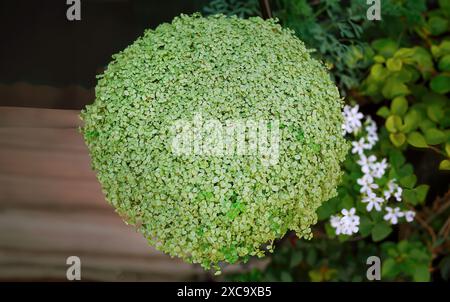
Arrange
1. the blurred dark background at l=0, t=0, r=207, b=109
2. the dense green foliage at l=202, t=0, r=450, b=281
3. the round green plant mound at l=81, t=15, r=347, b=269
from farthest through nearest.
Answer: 1. the dense green foliage at l=202, t=0, r=450, b=281
2. the blurred dark background at l=0, t=0, r=207, b=109
3. the round green plant mound at l=81, t=15, r=347, b=269

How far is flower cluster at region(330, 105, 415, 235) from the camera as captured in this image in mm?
1794

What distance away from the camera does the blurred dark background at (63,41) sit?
1717 mm

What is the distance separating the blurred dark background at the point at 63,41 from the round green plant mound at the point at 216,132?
320 millimetres

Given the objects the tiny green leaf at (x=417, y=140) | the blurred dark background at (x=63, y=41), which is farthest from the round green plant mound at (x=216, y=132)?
the tiny green leaf at (x=417, y=140)

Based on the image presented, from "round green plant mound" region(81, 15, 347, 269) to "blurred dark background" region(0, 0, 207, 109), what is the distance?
32cm

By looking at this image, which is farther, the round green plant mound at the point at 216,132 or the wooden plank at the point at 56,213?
the wooden plank at the point at 56,213

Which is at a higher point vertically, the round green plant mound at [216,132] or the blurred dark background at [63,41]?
the blurred dark background at [63,41]

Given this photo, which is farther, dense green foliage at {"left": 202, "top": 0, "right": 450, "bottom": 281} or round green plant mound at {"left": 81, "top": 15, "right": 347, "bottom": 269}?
dense green foliage at {"left": 202, "top": 0, "right": 450, "bottom": 281}

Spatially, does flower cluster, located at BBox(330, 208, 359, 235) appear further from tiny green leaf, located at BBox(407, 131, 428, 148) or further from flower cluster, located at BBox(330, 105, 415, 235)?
tiny green leaf, located at BBox(407, 131, 428, 148)

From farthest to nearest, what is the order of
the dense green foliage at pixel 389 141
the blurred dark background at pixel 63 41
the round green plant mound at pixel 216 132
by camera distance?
the dense green foliage at pixel 389 141 → the blurred dark background at pixel 63 41 → the round green plant mound at pixel 216 132

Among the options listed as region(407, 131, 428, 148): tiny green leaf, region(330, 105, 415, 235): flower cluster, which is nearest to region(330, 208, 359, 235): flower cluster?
region(330, 105, 415, 235): flower cluster

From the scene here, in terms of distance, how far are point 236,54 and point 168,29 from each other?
21cm

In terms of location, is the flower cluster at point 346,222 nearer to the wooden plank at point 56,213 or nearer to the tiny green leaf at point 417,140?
the tiny green leaf at point 417,140

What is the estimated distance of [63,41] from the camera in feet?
5.67
